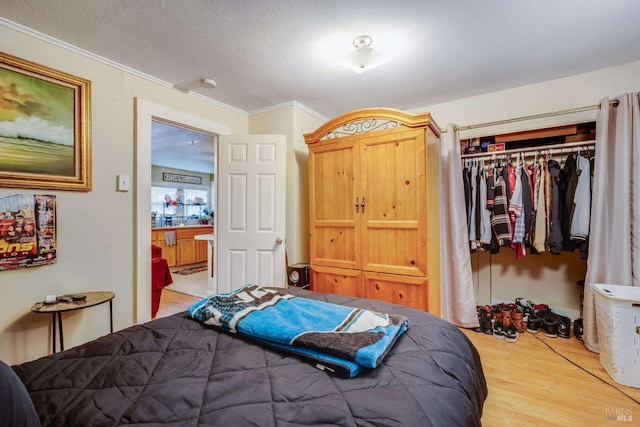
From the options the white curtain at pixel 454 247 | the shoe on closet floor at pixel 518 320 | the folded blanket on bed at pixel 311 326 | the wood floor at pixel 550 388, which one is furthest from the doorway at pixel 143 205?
the shoe on closet floor at pixel 518 320

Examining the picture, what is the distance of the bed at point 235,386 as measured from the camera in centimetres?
73

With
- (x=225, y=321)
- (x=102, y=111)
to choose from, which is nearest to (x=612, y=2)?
(x=225, y=321)

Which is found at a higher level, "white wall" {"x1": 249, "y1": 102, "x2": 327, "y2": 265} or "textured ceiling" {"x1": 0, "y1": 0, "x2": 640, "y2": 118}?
"textured ceiling" {"x1": 0, "y1": 0, "x2": 640, "y2": 118}

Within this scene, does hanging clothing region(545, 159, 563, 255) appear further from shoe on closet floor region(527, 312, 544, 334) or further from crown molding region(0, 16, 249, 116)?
crown molding region(0, 16, 249, 116)

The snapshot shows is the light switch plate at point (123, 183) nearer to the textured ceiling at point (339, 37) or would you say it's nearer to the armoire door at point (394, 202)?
the textured ceiling at point (339, 37)

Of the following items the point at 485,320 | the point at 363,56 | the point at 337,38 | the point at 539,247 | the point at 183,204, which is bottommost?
the point at 485,320

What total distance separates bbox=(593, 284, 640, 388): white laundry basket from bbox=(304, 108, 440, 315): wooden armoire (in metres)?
1.09

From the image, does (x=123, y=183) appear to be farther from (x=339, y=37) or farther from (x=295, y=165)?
→ (x=339, y=37)

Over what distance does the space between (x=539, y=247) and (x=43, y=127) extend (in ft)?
13.1

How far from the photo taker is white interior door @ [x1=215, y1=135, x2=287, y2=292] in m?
2.96

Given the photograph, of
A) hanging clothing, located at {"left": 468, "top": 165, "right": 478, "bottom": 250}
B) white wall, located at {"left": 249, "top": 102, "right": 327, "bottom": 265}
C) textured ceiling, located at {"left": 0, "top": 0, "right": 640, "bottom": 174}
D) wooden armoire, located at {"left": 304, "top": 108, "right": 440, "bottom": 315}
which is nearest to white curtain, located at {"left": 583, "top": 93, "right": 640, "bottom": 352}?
textured ceiling, located at {"left": 0, "top": 0, "right": 640, "bottom": 174}

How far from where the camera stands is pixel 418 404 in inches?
30.6

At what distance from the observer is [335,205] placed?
9.05ft

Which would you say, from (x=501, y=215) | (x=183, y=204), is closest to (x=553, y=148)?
(x=501, y=215)
